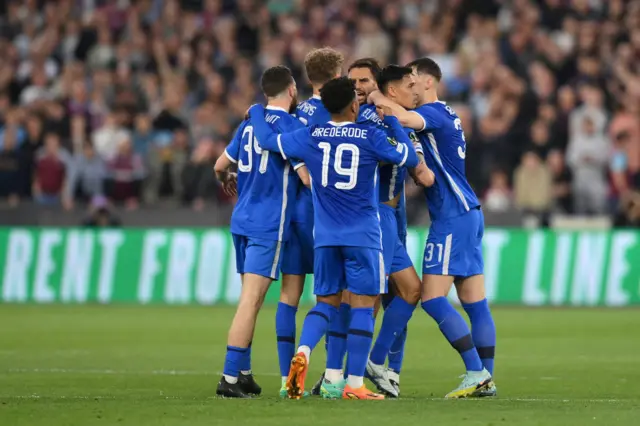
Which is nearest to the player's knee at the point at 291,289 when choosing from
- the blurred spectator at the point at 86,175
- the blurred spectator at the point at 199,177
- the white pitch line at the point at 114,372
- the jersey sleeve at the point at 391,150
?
the jersey sleeve at the point at 391,150

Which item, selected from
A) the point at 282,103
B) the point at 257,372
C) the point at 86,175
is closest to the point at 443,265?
the point at 282,103

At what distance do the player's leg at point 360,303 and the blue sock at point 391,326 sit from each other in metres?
0.70

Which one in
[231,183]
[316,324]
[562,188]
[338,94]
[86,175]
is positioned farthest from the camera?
[86,175]

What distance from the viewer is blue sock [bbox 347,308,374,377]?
10094 millimetres

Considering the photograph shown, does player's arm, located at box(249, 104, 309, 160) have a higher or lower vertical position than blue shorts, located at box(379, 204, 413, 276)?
higher

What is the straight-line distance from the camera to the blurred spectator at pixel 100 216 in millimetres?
22922

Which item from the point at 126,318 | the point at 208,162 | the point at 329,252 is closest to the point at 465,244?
the point at 329,252

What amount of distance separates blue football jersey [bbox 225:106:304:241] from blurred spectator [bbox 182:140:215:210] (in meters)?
12.7

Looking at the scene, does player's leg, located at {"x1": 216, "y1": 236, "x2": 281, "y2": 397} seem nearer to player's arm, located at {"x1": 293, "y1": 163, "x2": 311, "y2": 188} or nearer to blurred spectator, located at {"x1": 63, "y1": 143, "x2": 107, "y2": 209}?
player's arm, located at {"x1": 293, "y1": 163, "x2": 311, "y2": 188}

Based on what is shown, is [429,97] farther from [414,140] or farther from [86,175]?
A: [86,175]

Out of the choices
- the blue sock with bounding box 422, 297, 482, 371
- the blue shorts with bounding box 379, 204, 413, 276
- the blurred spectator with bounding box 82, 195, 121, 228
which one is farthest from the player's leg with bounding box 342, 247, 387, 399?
the blurred spectator with bounding box 82, 195, 121, 228

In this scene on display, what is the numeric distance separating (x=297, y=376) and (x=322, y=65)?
2.36 meters

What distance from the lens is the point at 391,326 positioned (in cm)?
1089

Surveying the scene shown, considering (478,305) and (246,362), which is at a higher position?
(478,305)
